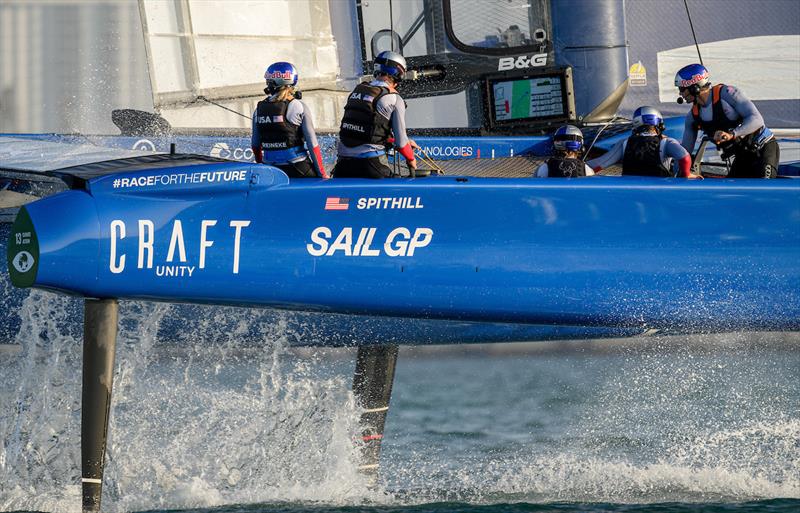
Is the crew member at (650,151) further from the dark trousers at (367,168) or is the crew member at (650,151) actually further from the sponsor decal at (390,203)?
the sponsor decal at (390,203)

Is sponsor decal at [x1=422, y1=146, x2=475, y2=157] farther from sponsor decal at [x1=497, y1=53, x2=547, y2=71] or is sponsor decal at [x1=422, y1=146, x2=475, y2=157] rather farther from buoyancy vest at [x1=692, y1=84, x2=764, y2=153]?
buoyancy vest at [x1=692, y1=84, x2=764, y2=153]

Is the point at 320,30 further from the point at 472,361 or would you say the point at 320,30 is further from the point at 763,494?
the point at 763,494

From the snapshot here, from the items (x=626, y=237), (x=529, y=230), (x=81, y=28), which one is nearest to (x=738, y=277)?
(x=626, y=237)

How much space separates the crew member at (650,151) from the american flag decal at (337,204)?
1.64 meters

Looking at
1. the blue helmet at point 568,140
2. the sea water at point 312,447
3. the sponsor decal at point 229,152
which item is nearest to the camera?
the sea water at point 312,447

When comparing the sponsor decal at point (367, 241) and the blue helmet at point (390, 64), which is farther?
the blue helmet at point (390, 64)

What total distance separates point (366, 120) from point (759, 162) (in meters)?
1.77

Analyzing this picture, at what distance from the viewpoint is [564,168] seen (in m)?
5.69

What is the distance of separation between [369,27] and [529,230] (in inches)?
187

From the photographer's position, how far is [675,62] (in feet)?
29.4

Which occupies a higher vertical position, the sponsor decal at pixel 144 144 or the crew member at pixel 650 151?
the sponsor decal at pixel 144 144

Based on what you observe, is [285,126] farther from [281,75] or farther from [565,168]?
[565,168]

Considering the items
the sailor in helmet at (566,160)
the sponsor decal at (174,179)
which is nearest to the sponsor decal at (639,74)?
→ the sailor in helmet at (566,160)

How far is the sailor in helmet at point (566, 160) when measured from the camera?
5.70 m
